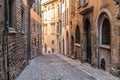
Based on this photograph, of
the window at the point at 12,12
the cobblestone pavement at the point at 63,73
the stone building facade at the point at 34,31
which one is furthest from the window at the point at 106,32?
the stone building facade at the point at 34,31

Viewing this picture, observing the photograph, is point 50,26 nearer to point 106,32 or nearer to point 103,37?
point 103,37

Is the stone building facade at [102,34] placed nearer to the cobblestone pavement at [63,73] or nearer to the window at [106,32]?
the window at [106,32]

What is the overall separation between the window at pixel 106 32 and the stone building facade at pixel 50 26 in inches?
1118

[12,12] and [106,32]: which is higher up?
[12,12]

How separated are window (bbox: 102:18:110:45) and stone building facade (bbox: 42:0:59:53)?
1118 inches

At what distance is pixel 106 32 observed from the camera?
46.8ft

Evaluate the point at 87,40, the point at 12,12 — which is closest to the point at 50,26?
the point at 87,40

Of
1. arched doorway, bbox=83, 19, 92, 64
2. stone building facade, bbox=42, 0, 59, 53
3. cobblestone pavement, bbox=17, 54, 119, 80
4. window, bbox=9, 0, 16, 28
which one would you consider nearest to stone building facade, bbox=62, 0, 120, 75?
arched doorway, bbox=83, 19, 92, 64

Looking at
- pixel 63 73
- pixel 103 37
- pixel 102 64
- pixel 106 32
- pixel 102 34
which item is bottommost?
pixel 63 73

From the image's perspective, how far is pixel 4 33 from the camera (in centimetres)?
828

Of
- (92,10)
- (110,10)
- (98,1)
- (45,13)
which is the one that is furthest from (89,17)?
(45,13)

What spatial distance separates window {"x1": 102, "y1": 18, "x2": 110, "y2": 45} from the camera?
14.1 meters

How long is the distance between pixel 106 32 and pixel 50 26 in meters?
33.8

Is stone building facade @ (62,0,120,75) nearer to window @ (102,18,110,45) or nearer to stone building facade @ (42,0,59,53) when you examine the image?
window @ (102,18,110,45)
